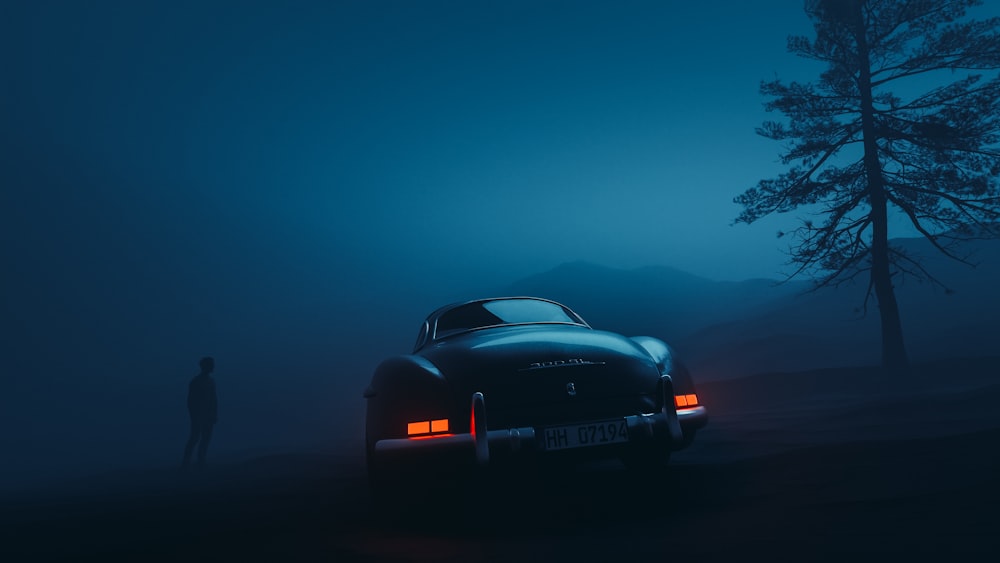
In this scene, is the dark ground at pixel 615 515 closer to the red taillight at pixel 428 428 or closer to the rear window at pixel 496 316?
the red taillight at pixel 428 428

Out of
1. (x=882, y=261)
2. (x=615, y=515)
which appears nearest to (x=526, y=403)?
(x=615, y=515)

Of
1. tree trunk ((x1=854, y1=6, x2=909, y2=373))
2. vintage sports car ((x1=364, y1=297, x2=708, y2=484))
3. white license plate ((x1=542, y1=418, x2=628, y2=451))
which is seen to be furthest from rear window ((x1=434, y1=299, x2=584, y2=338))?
tree trunk ((x1=854, y1=6, x2=909, y2=373))

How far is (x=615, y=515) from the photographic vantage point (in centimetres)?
478

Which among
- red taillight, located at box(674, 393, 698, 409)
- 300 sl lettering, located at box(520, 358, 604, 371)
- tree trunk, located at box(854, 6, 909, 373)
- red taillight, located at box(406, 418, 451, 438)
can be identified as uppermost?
tree trunk, located at box(854, 6, 909, 373)

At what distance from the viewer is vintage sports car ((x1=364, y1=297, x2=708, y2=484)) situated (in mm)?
4809

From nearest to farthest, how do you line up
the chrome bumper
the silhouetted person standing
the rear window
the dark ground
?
the dark ground < the chrome bumper < the rear window < the silhouetted person standing

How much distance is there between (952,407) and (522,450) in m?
9.75

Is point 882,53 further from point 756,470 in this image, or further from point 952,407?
point 756,470

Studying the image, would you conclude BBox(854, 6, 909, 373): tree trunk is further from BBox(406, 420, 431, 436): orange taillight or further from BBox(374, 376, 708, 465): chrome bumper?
BBox(406, 420, 431, 436): orange taillight

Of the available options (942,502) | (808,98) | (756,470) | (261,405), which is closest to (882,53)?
(808,98)

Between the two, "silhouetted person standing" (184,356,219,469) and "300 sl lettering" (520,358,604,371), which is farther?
"silhouetted person standing" (184,356,219,469)

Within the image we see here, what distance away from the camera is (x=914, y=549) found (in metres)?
3.36

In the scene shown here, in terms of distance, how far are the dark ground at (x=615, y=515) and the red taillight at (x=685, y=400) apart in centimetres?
59

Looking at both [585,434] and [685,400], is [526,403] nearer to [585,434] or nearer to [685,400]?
[585,434]
